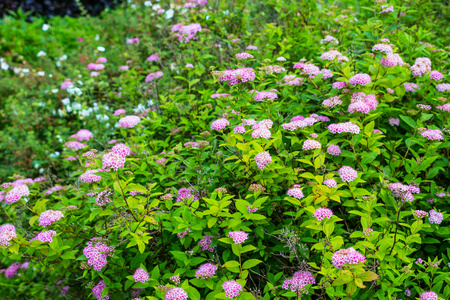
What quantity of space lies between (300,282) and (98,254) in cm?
99

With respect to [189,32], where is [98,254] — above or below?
below

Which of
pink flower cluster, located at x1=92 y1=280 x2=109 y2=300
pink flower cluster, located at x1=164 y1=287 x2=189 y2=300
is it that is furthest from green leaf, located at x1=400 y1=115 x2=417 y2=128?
pink flower cluster, located at x1=92 y1=280 x2=109 y2=300

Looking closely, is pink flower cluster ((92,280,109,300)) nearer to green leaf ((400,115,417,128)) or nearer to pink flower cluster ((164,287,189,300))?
pink flower cluster ((164,287,189,300))

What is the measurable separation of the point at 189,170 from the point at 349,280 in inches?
40.8

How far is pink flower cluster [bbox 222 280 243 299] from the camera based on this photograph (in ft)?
4.62

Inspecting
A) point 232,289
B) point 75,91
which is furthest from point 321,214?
point 75,91

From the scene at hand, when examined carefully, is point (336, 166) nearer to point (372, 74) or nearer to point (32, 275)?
point (372, 74)

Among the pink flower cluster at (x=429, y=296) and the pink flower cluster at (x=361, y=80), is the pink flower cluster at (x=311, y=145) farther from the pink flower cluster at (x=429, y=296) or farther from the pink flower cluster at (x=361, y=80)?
the pink flower cluster at (x=429, y=296)

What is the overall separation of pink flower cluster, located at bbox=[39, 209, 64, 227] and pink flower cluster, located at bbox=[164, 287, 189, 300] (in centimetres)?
80

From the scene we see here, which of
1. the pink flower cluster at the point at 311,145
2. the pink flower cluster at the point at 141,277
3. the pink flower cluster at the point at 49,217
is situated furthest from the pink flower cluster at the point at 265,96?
the pink flower cluster at the point at 49,217

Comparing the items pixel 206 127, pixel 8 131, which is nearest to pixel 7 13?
pixel 8 131

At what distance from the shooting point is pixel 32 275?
3.00 metres

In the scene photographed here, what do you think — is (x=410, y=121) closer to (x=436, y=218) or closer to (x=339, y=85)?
(x=339, y=85)

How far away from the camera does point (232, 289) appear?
1.42 m
